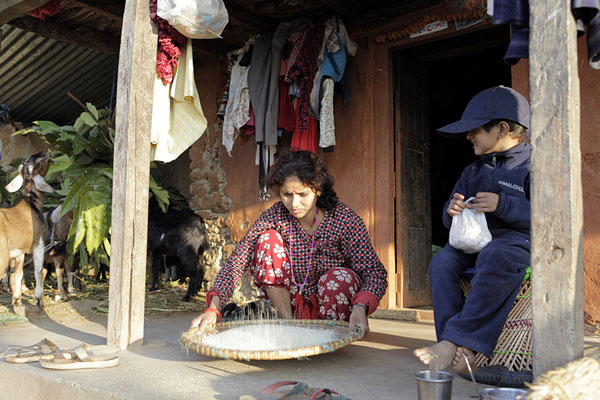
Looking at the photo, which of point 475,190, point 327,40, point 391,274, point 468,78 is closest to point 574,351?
point 475,190

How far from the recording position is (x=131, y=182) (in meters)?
2.86

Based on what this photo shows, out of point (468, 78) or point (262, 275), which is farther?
point (468, 78)

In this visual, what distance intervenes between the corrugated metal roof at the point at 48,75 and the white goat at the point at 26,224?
2899 millimetres

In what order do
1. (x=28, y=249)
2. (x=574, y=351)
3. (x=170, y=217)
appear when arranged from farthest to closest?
→ (x=170, y=217) < (x=28, y=249) < (x=574, y=351)

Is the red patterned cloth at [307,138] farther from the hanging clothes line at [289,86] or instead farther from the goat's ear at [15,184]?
the goat's ear at [15,184]

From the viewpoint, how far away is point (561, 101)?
1.51 meters

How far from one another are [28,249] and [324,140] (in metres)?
2.89

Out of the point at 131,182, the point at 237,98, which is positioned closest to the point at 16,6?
the point at 237,98

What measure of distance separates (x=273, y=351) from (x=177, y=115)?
2.21m

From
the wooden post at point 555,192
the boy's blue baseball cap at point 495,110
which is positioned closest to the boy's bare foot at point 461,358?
the wooden post at point 555,192

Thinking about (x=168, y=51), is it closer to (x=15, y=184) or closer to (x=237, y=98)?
(x=237, y=98)

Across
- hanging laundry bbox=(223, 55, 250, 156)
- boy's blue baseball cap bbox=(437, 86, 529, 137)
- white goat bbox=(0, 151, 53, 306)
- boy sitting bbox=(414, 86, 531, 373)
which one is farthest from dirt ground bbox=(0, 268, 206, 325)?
boy's blue baseball cap bbox=(437, 86, 529, 137)

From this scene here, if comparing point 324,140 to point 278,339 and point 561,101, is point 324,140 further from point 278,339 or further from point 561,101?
point 561,101

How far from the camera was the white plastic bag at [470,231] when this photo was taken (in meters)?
2.16
